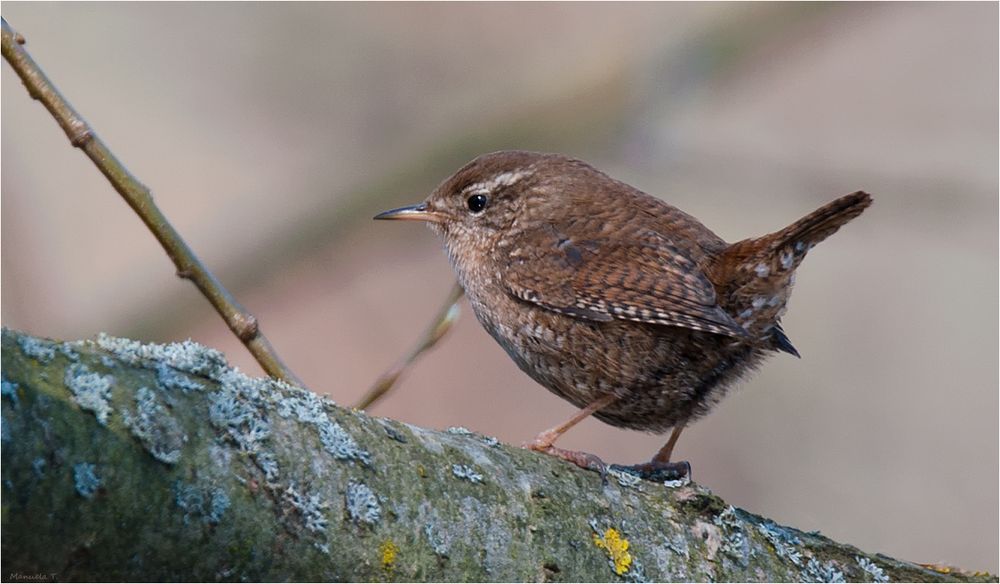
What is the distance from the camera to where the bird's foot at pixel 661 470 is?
2.94 meters

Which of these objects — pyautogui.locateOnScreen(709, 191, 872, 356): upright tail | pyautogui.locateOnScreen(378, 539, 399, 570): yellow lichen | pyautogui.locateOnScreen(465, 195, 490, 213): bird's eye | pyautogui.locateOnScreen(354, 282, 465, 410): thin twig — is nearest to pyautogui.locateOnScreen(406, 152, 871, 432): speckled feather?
pyautogui.locateOnScreen(709, 191, 872, 356): upright tail

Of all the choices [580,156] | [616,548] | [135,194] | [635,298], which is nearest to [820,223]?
[635,298]

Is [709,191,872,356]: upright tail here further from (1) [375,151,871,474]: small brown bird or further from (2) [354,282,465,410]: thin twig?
(2) [354,282,465,410]: thin twig

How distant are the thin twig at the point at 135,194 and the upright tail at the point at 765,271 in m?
1.51

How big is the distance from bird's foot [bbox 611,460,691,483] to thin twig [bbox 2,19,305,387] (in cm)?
101

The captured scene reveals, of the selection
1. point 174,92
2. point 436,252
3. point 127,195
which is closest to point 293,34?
point 174,92

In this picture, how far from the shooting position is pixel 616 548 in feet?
7.07

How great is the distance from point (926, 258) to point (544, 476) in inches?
207

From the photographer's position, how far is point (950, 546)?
18.8 ft

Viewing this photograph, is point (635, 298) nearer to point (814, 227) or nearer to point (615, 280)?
point (615, 280)

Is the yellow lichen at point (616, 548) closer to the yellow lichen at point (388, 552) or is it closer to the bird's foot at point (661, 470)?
the yellow lichen at point (388, 552)

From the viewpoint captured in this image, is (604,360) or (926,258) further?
(926,258)

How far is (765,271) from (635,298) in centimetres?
43

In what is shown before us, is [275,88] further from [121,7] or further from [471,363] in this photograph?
[471,363]
